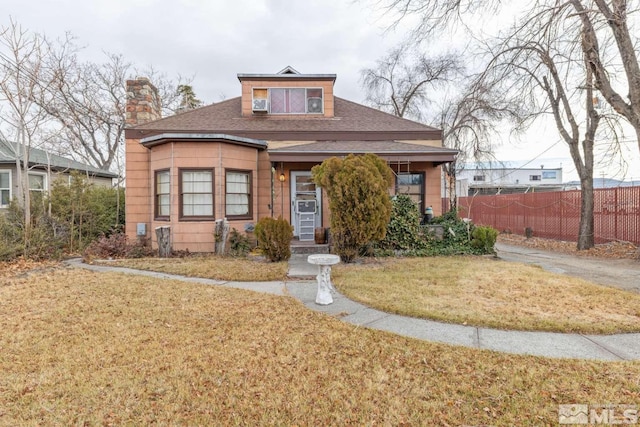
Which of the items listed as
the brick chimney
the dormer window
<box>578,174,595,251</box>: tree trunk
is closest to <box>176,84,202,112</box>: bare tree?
the brick chimney

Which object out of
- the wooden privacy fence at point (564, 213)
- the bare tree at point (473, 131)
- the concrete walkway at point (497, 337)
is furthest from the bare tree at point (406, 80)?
the concrete walkway at point (497, 337)

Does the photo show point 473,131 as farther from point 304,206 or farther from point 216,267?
point 216,267

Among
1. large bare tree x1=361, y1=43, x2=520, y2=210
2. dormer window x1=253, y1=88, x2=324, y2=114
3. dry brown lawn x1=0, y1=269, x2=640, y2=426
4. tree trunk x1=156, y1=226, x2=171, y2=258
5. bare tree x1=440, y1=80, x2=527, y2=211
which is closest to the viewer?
dry brown lawn x1=0, y1=269, x2=640, y2=426

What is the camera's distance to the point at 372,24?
690cm

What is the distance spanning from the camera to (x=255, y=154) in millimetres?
10211

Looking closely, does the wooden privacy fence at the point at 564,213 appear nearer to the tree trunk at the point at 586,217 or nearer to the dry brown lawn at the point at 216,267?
the tree trunk at the point at 586,217

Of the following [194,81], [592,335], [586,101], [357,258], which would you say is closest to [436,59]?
[586,101]

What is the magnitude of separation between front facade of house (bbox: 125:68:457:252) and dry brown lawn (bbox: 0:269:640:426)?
17.6 ft

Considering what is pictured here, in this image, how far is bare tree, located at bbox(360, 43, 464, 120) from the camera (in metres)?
22.5

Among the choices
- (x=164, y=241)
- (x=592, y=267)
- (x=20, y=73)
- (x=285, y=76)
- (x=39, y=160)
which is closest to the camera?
(x=592, y=267)

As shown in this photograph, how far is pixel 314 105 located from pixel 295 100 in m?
0.71

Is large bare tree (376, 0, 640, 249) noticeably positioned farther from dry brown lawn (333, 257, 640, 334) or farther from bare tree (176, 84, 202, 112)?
bare tree (176, 84, 202, 112)

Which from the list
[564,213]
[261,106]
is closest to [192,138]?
[261,106]

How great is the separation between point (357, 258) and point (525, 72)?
7.46 m
